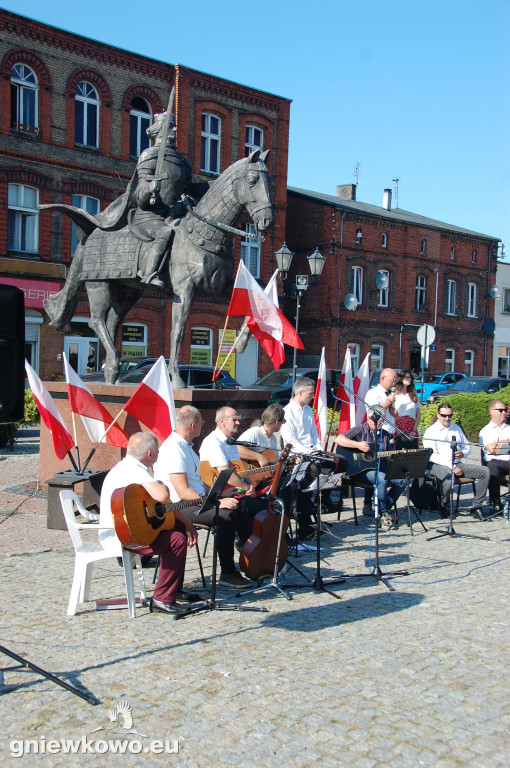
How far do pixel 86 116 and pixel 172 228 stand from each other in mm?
20833

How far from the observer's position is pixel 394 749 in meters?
3.80

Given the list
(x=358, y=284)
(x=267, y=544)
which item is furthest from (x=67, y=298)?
(x=358, y=284)

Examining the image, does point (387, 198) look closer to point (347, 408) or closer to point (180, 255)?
point (180, 255)

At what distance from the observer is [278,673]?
4.74 metres

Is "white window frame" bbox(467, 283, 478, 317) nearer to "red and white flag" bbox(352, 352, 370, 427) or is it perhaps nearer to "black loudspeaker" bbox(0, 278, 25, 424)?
"red and white flag" bbox(352, 352, 370, 427)

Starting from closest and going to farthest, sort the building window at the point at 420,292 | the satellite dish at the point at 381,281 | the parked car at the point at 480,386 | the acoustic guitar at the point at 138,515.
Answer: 1. the acoustic guitar at the point at 138,515
2. the parked car at the point at 480,386
3. the satellite dish at the point at 381,281
4. the building window at the point at 420,292

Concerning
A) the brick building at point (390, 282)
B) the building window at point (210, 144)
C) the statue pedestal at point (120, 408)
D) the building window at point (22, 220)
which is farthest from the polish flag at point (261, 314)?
the brick building at point (390, 282)

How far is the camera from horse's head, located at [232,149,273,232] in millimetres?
10055

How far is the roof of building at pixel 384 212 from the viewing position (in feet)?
126

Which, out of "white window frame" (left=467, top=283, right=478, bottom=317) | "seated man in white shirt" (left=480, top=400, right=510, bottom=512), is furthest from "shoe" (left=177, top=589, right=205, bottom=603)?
"white window frame" (left=467, top=283, right=478, bottom=317)

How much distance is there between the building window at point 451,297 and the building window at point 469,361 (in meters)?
2.55

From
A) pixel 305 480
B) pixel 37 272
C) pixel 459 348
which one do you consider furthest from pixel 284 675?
pixel 459 348

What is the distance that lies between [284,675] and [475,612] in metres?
2.18

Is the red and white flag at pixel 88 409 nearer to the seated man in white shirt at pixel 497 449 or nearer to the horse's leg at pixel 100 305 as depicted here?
the horse's leg at pixel 100 305
